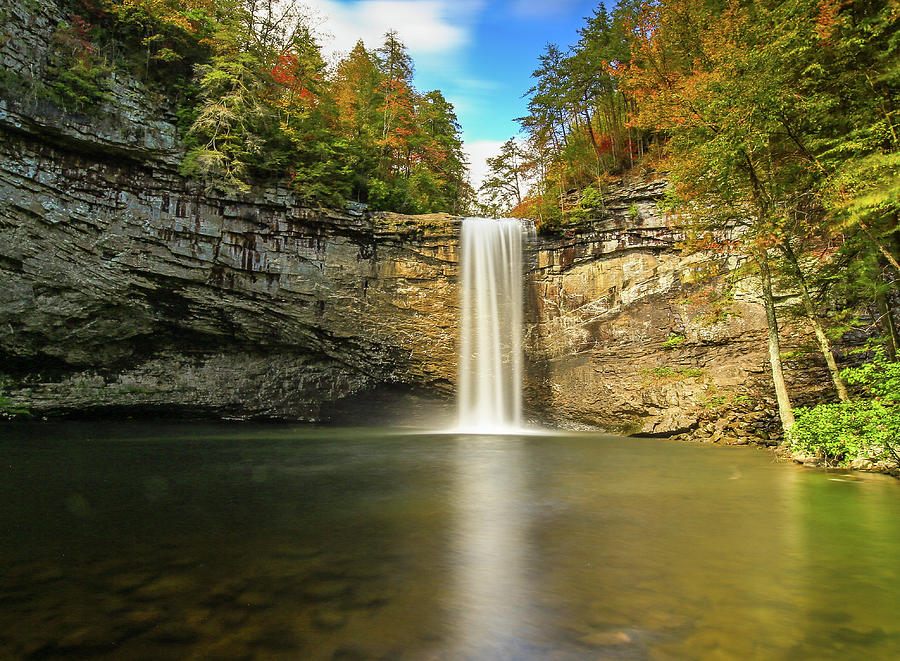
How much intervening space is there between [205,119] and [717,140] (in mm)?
14847

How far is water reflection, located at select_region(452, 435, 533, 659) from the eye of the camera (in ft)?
8.61

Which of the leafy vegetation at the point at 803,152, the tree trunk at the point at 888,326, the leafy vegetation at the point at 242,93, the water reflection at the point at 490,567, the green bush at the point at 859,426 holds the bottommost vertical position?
the water reflection at the point at 490,567

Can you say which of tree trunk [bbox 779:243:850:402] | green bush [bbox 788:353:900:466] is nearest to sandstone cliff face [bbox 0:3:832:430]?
tree trunk [bbox 779:243:850:402]

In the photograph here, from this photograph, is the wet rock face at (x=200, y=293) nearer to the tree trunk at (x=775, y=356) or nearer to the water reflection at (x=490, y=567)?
the tree trunk at (x=775, y=356)

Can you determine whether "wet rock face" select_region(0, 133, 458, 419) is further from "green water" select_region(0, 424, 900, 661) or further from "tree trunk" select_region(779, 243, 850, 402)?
"tree trunk" select_region(779, 243, 850, 402)

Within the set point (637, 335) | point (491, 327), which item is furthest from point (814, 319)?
point (491, 327)

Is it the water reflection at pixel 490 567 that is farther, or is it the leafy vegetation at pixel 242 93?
the leafy vegetation at pixel 242 93

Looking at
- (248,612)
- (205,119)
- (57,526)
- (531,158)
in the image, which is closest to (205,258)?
(205,119)

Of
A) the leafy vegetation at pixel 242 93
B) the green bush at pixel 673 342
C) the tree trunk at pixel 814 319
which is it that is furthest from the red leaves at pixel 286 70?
the tree trunk at pixel 814 319

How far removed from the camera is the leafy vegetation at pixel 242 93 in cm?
1416

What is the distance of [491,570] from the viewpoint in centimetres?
367

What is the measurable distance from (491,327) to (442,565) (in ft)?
46.5

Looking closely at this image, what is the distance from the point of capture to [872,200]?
676 cm

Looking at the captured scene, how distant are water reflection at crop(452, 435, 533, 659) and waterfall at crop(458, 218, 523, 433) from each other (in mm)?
9844
